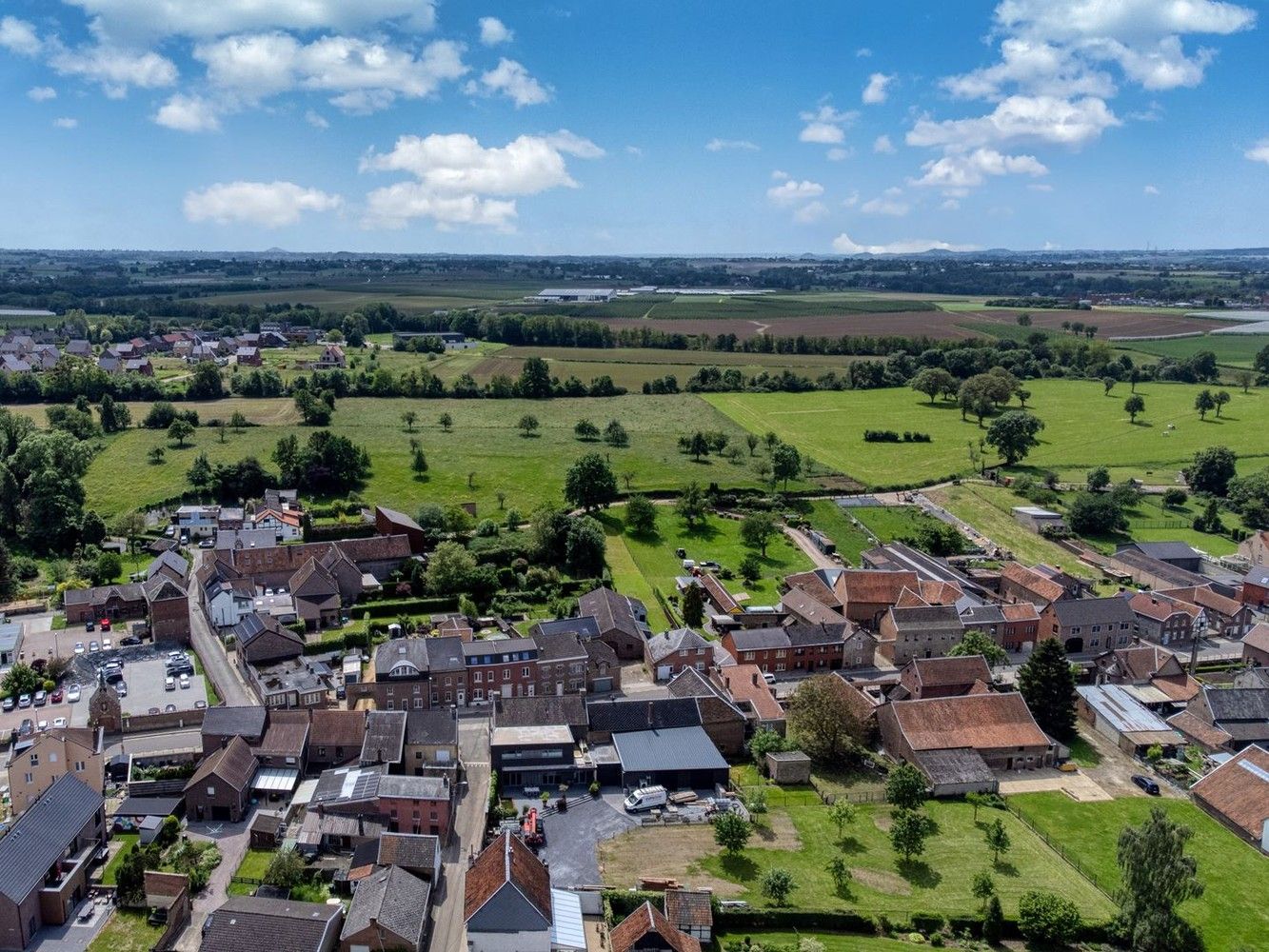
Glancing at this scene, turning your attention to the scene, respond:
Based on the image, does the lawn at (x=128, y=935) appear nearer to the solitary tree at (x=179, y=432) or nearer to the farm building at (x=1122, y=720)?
the farm building at (x=1122, y=720)

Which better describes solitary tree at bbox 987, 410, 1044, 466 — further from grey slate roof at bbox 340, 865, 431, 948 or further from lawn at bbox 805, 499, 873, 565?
grey slate roof at bbox 340, 865, 431, 948

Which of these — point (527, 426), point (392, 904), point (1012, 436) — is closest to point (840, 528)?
point (1012, 436)

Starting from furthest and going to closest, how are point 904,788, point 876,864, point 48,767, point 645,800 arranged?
point 645,800, point 904,788, point 48,767, point 876,864

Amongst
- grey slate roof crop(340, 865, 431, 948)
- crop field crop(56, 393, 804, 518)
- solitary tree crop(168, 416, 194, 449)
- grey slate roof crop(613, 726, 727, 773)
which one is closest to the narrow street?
grey slate roof crop(340, 865, 431, 948)

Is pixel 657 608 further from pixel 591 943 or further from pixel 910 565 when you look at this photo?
pixel 591 943

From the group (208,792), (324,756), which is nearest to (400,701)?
(324,756)

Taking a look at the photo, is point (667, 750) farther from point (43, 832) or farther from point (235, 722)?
point (43, 832)
